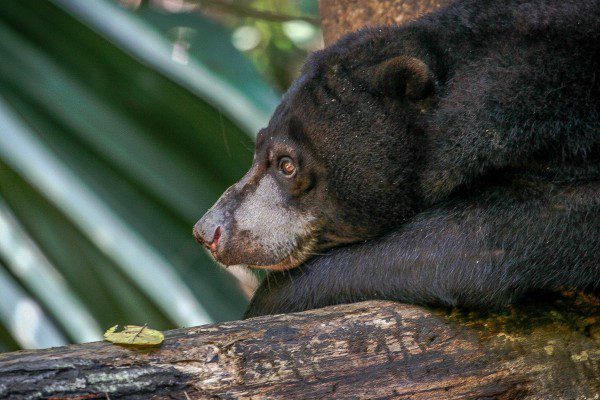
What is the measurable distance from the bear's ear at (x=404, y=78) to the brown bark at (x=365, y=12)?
3.07 ft

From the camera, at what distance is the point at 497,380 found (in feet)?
7.11

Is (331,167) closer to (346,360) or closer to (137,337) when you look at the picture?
(346,360)

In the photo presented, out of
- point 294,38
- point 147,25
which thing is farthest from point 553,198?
point 294,38

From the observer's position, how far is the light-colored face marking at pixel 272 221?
320cm

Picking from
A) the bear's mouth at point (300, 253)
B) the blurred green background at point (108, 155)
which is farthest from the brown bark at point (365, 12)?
the bear's mouth at point (300, 253)

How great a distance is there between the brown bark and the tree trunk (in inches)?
79.8

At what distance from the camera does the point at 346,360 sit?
2.05 m

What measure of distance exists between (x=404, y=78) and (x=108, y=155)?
5.82ft

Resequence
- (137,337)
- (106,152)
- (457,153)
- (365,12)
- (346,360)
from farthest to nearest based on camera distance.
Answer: (365,12)
(106,152)
(457,153)
(346,360)
(137,337)

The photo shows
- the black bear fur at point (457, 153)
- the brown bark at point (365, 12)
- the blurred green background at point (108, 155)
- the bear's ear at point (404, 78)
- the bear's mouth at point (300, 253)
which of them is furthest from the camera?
the brown bark at point (365, 12)

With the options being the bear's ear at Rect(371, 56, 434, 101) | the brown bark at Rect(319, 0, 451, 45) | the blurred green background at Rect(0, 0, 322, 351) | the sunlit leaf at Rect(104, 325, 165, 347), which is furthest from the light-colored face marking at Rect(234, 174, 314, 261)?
the sunlit leaf at Rect(104, 325, 165, 347)

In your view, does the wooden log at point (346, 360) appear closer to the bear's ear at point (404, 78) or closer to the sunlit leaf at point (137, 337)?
the sunlit leaf at point (137, 337)

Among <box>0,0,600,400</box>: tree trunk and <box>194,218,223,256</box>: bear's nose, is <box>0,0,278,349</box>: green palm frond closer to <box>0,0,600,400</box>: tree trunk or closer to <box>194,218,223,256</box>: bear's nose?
<box>194,218,223,256</box>: bear's nose

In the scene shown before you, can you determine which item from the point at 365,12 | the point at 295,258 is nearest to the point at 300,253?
the point at 295,258
